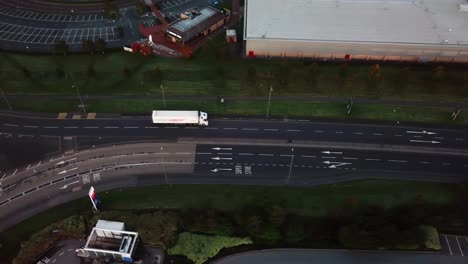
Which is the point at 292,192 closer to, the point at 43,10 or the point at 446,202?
the point at 446,202

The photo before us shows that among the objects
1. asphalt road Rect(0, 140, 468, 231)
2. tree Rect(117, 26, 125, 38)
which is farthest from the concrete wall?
tree Rect(117, 26, 125, 38)

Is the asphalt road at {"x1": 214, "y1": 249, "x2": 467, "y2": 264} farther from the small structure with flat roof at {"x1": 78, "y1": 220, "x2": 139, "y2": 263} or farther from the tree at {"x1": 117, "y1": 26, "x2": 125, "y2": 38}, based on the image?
the tree at {"x1": 117, "y1": 26, "x2": 125, "y2": 38}

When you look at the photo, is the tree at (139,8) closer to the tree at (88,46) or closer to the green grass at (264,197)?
the tree at (88,46)

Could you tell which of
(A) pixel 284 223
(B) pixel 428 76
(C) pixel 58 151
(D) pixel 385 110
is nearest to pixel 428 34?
(B) pixel 428 76

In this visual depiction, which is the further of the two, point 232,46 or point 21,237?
point 232,46

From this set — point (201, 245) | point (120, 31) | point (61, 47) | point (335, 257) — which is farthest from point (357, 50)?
point (61, 47)

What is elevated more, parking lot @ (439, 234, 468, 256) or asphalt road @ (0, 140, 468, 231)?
asphalt road @ (0, 140, 468, 231)
